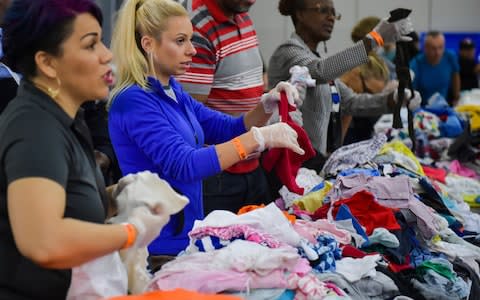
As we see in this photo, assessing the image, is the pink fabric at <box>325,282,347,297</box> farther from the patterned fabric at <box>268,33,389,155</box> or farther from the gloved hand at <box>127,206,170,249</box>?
the patterned fabric at <box>268,33,389,155</box>

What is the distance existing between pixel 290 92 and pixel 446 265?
33.5 inches

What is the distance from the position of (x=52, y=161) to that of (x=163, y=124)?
729 mm

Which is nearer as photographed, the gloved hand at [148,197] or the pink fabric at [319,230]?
the gloved hand at [148,197]

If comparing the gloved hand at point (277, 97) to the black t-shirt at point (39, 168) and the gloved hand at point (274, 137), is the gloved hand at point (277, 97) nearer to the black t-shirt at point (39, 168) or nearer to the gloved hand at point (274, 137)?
the gloved hand at point (274, 137)

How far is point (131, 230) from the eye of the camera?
4.93 ft

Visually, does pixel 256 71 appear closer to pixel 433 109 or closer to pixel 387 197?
pixel 387 197

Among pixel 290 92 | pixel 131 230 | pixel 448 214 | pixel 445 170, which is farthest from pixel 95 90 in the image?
pixel 445 170

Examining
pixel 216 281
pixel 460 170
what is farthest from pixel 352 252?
pixel 460 170

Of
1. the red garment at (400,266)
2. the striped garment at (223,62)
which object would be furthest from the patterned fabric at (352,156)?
the red garment at (400,266)

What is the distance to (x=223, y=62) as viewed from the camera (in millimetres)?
2885

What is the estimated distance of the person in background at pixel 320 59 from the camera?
10.7 ft

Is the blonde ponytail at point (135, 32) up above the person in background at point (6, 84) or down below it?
above

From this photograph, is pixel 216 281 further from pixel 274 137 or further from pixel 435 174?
pixel 435 174

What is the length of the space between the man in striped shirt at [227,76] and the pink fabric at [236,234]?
79cm
